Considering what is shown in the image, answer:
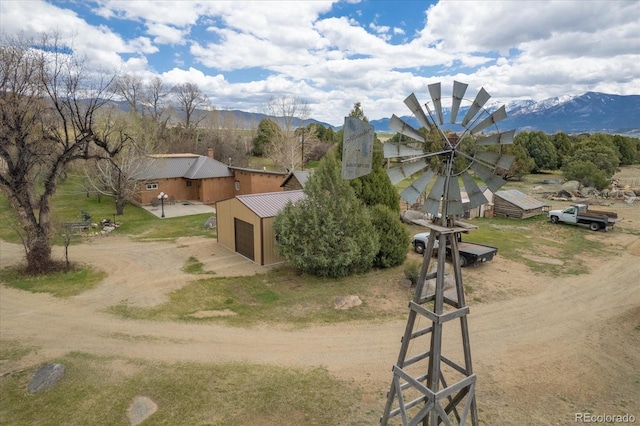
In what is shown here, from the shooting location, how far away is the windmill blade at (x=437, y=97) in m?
6.66

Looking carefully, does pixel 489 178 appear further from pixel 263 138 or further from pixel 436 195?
pixel 263 138

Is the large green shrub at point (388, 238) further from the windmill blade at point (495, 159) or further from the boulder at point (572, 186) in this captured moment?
the boulder at point (572, 186)

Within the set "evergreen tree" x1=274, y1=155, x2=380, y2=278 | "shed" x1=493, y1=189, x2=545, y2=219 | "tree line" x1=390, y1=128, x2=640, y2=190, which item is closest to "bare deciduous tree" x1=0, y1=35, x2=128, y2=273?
"evergreen tree" x1=274, y1=155, x2=380, y2=278

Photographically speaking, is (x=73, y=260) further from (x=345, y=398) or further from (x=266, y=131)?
(x=266, y=131)

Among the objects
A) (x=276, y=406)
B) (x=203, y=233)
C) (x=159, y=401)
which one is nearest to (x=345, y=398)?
(x=276, y=406)

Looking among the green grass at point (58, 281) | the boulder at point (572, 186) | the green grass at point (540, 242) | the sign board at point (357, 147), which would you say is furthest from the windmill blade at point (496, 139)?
the boulder at point (572, 186)

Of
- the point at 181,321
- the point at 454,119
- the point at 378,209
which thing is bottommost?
the point at 181,321

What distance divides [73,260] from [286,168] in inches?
1328

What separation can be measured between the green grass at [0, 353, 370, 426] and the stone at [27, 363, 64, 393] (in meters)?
0.14

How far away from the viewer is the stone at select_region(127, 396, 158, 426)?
8.34 meters

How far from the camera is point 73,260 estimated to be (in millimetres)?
19797

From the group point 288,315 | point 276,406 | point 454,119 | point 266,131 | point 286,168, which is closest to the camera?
point 454,119

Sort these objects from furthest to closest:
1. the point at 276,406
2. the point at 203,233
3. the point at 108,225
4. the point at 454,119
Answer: the point at 108,225 → the point at 203,233 → the point at 276,406 → the point at 454,119

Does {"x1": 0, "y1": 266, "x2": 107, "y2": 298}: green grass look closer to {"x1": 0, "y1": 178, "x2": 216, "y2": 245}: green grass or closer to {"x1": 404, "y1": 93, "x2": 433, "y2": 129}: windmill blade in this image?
{"x1": 0, "y1": 178, "x2": 216, "y2": 245}: green grass
